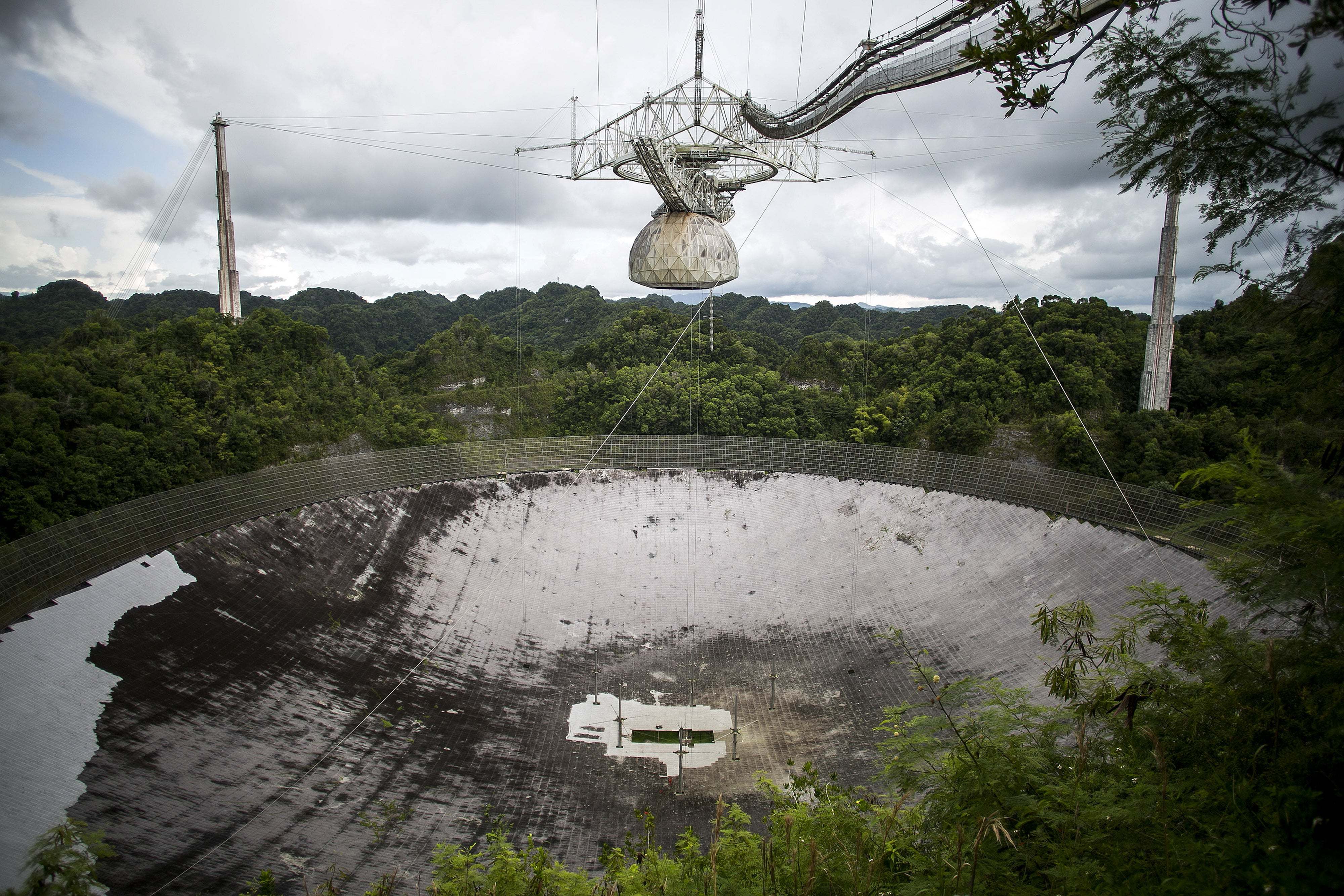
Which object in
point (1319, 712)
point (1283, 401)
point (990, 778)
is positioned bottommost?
point (990, 778)

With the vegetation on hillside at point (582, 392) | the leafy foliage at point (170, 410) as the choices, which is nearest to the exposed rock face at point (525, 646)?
the vegetation on hillside at point (582, 392)

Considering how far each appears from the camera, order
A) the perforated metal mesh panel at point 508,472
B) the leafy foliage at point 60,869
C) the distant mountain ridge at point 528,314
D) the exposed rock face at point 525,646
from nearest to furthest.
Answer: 1. the leafy foliage at point 60,869
2. the exposed rock face at point 525,646
3. the perforated metal mesh panel at point 508,472
4. the distant mountain ridge at point 528,314

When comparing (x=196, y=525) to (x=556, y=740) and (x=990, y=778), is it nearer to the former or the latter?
(x=556, y=740)

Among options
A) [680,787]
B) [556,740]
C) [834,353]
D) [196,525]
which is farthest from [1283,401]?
[834,353]

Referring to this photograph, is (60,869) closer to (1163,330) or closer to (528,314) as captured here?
(1163,330)

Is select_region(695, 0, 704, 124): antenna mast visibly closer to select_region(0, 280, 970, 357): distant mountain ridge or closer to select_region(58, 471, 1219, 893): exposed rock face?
select_region(58, 471, 1219, 893): exposed rock face

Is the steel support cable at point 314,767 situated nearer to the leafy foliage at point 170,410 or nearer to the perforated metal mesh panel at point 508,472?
the perforated metal mesh panel at point 508,472
